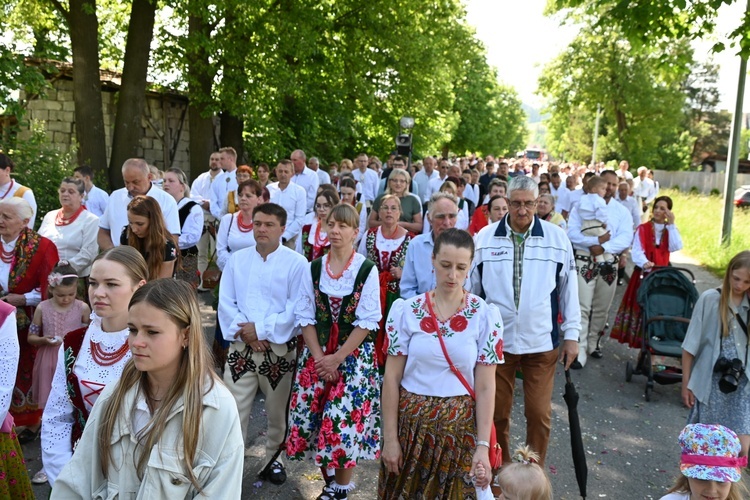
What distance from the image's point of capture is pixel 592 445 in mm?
6496

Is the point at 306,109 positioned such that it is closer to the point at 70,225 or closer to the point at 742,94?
the point at 742,94

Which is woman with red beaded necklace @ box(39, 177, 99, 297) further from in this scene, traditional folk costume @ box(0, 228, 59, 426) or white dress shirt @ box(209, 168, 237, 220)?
white dress shirt @ box(209, 168, 237, 220)

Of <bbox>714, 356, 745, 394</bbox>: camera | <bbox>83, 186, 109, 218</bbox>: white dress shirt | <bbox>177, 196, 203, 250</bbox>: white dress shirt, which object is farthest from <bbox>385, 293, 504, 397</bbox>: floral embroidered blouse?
<bbox>83, 186, 109, 218</bbox>: white dress shirt

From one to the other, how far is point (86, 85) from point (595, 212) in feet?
34.9

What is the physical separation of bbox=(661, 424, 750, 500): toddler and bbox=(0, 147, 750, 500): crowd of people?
0.06ft

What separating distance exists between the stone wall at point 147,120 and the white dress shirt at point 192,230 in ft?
35.1

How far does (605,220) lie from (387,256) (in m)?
3.73

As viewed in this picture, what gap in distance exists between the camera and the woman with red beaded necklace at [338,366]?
481 centimetres

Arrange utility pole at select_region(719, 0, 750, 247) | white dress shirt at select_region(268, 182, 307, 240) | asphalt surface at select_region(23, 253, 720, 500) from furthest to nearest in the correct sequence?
utility pole at select_region(719, 0, 750, 247) < white dress shirt at select_region(268, 182, 307, 240) < asphalt surface at select_region(23, 253, 720, 500)

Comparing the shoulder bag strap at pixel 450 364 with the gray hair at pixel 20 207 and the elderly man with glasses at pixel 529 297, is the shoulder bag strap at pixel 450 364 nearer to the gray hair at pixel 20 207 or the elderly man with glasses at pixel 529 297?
the elderly man with glasses at pixel 529 297

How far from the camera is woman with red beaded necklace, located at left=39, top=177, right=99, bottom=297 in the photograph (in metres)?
6.88

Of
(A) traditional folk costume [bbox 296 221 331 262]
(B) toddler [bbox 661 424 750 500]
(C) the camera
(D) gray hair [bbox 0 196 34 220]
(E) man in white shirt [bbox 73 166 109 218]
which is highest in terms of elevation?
(E) man in white shirt [bbox 73 166 109 218]

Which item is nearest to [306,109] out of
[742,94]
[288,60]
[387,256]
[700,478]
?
[288,60]

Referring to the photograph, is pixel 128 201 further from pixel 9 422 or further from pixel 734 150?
pixel 734 150
